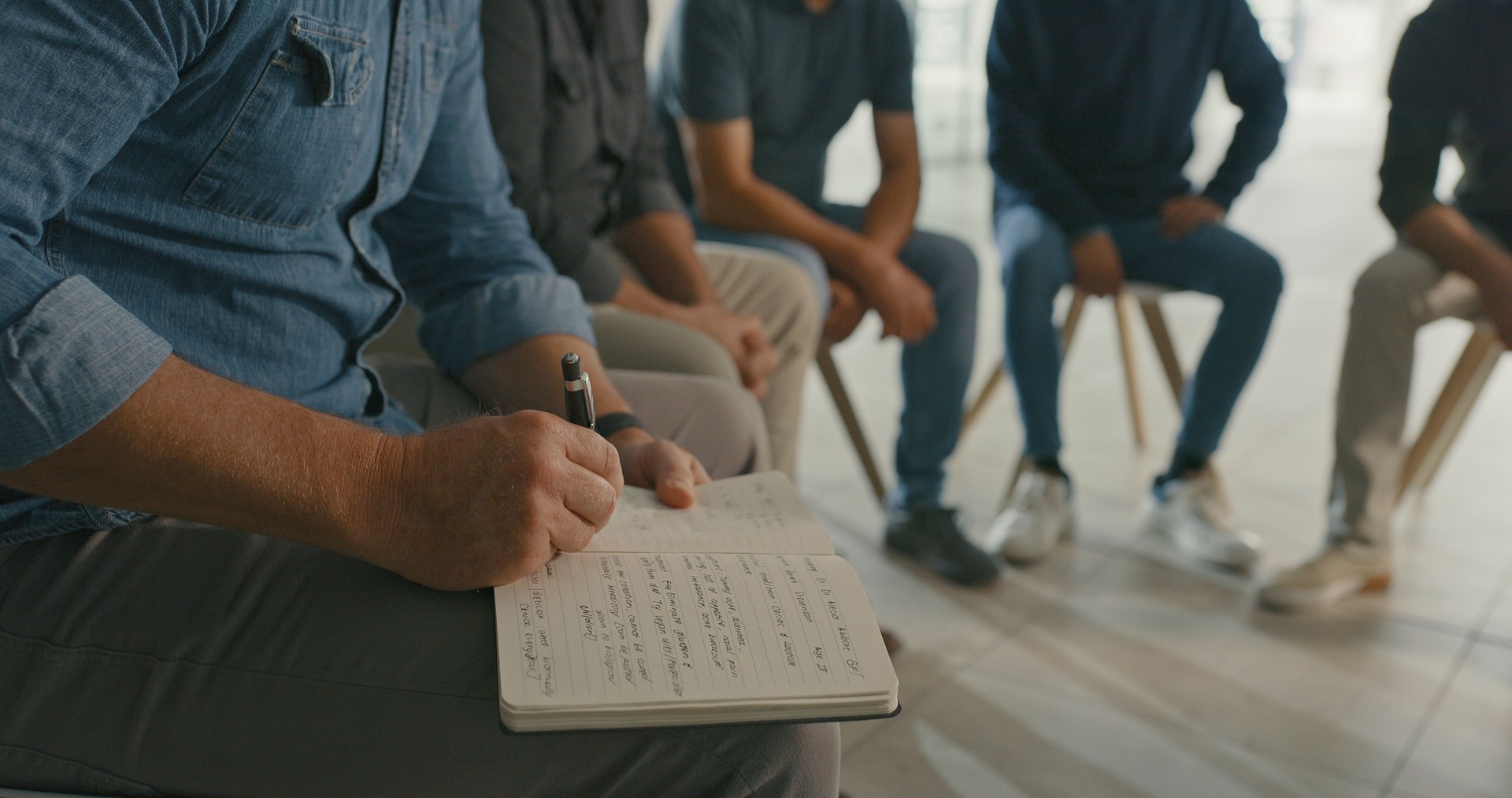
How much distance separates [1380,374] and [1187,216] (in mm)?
478

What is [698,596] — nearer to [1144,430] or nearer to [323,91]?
[323,91]

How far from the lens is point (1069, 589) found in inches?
78.7

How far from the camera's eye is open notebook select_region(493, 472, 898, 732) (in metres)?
0.64

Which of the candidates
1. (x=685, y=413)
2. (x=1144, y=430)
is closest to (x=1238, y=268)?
(x=1144, y=430)

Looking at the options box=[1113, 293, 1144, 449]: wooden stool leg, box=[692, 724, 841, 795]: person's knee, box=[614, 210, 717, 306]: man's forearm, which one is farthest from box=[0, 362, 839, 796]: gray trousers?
box=[1113, 293, 1144, 449]: wooden stool leg

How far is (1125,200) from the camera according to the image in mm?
2365

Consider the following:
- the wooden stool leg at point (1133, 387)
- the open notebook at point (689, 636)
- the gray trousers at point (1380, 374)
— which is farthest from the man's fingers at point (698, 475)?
the wooden stool leg at point (1133, 387)

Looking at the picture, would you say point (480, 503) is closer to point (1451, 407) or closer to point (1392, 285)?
point (1392, 285)

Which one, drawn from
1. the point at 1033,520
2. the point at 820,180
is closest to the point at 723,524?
the point at 1033,520

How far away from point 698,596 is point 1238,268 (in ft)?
5.92

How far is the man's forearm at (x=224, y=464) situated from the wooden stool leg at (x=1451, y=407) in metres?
2.06

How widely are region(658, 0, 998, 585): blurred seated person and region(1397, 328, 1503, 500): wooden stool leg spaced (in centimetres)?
87

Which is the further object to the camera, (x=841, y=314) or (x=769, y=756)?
(x=841, y=314)

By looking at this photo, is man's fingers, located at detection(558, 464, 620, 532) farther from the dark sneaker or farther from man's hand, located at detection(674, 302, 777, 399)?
the dark sneaker
